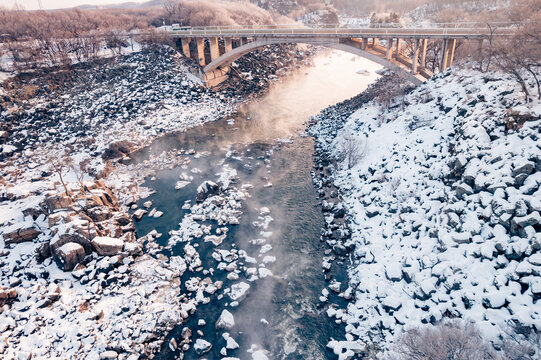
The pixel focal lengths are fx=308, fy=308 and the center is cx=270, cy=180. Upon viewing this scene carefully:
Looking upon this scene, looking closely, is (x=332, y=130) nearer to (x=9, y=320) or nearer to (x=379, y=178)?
(x=379, y=178)

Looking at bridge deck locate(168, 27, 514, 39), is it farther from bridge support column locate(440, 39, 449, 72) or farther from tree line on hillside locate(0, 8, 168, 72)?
tree line on hillside locate(0, 8, 168, 72)

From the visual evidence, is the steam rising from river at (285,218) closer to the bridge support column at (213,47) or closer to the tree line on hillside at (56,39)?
the bridge support column at (213,47)

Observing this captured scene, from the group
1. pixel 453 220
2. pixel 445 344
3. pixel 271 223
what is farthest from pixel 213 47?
pixel 445 344

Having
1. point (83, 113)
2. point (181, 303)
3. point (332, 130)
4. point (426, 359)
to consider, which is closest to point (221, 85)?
point (83, 113)

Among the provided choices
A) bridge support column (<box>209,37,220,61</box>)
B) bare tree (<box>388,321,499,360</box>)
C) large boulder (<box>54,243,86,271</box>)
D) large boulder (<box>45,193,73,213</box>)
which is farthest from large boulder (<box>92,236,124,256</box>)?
bridge support column (<box>209,37,220,61</box>)

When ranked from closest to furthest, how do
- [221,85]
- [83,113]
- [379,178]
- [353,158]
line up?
[379,178]
[353,158]
[83,113]
[221,85]

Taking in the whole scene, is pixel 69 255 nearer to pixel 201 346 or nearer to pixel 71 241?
pixel 71 241
